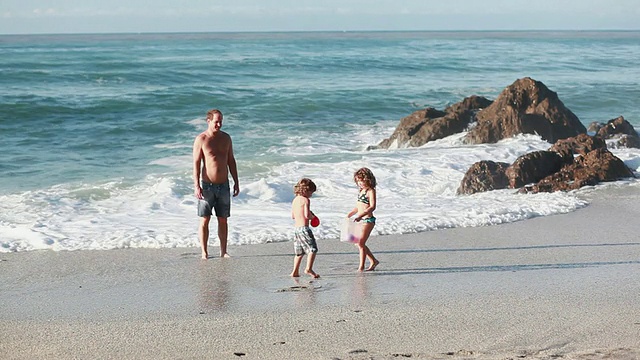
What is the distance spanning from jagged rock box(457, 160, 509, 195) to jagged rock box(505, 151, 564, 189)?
0.12m

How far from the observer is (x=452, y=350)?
5414 mm

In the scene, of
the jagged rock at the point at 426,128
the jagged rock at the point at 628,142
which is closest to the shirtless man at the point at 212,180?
the jagged rock at the point at 426,128

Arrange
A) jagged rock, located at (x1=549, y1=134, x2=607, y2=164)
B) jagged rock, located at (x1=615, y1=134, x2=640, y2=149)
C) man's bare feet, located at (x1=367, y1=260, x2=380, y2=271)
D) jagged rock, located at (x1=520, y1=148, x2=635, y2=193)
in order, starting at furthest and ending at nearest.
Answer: jagged rock, located at (x1=615, y1=134, x2=640, y2=149) < jagged rock, located at (x1=549, y1=134, x2=607, y2=164) < jagged rock, located at (x1=520, y1=148, x2=635, y2=193) < man's bare feet, located at (x1=367, y1=260, x2=380, y2=271)

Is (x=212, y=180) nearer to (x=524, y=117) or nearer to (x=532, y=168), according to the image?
(x=532, y=168)

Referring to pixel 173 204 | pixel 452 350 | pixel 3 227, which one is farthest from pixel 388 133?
pixel 452 350

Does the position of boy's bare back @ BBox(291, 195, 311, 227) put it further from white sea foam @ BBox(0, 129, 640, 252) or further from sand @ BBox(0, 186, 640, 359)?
white sea foam @ BBox(0, 129, 640, 252)

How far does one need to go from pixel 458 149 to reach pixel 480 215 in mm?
5762

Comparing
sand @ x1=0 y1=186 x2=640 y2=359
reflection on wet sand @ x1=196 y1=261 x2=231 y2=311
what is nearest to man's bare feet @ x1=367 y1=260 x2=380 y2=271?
sand @ x1=0 y1=186 x2=640 y2=359

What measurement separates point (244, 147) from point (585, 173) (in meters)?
7.75

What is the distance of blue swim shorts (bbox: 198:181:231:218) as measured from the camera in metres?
8.41

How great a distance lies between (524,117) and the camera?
16859 millimetres

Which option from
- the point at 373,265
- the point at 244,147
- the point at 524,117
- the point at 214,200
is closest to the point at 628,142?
the point at 524,117

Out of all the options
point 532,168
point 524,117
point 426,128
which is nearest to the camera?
point 532,168

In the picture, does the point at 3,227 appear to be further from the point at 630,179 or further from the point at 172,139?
the point at 172,139
